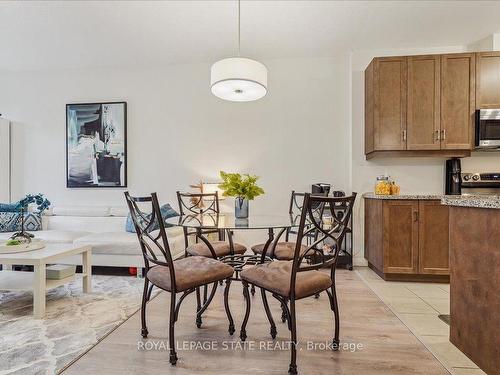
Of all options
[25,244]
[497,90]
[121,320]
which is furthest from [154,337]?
[497,90]

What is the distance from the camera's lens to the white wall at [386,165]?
3.66 m

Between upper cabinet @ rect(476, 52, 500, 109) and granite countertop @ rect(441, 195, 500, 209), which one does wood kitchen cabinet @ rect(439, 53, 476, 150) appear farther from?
granite countertop @ rect(441, 195, 500, 209)

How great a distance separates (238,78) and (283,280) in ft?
4.77

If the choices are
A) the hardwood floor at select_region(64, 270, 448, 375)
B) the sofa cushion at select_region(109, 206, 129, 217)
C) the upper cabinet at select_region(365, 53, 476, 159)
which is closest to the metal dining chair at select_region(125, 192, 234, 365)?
the hardwood floor at select_region(64, 270, 448, 375)

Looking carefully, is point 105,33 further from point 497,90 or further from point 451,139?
point 497,90

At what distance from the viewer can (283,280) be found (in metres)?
1.65

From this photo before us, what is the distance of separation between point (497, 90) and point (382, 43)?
4.51ft

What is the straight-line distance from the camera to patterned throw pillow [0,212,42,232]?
3.74 metres

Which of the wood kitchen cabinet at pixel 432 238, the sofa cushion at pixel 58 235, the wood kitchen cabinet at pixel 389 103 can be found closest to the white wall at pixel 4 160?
the sofa cushion at pixel 58 235

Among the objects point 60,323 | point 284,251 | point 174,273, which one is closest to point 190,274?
point 174,273

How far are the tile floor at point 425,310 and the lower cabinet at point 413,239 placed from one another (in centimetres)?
14

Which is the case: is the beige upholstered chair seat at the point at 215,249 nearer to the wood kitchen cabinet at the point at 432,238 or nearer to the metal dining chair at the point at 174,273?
the metal dining chair at the point at 174,273

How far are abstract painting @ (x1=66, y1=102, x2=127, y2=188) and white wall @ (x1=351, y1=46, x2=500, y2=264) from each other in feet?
10.9

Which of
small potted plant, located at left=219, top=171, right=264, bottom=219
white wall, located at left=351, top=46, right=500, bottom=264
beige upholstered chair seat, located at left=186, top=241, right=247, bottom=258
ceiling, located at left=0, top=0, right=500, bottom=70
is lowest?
beige upholstered chair seat, located at left=186, top=241, right=247, bottom=258
